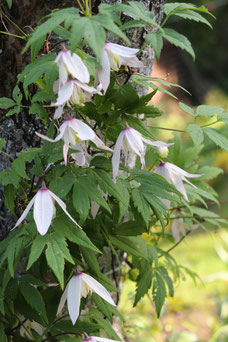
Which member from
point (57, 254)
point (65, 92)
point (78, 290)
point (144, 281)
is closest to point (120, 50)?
point (65, 92)

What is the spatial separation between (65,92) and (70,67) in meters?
0.05

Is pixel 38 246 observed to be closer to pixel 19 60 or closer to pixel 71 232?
pixel 71 232

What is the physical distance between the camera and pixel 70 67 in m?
0.82

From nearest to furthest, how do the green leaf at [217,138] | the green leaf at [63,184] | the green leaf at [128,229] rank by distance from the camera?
the green leaf at [63,184], the green leaf at [217,138], the green leaf at [128,229]

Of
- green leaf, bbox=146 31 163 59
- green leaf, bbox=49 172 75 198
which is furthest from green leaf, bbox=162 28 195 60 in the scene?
green leaf, bbox=49 172 75 198

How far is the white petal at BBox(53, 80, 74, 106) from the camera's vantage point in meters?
0.82

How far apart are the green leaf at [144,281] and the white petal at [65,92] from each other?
0.64m

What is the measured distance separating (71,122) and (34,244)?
236mm

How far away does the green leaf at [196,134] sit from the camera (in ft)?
3.48

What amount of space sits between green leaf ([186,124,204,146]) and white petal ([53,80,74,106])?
33 centimetres

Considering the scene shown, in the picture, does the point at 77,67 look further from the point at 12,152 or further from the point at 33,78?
the point at 12,152

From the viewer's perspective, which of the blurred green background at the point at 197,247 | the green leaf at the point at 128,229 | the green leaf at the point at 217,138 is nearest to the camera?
the green leaf at the point at 217,138

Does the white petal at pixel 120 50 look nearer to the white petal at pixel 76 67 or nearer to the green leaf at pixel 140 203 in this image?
the white petal at pixel 76 67

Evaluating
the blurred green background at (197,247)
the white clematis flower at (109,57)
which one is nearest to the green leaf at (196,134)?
the blurred green background at (197,247)
